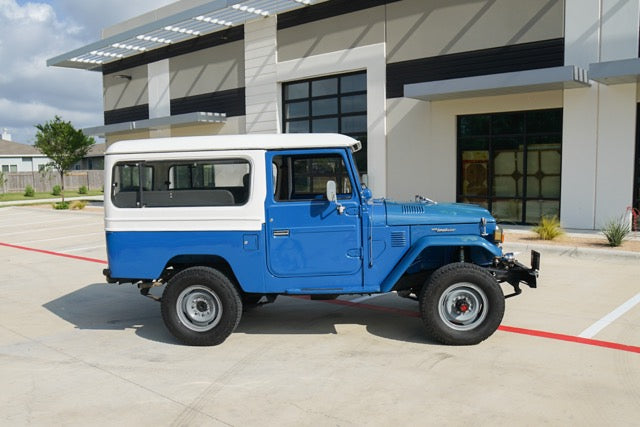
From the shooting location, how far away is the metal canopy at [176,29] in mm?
19516

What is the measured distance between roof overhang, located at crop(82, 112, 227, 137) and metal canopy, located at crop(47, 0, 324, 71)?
134 inches

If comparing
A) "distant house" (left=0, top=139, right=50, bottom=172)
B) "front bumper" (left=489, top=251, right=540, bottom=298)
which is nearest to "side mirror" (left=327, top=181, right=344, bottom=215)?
"front bumper" (left=489, top=251, right=540, bottom=298)

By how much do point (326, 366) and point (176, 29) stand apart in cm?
1988

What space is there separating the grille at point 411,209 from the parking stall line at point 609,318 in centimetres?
224

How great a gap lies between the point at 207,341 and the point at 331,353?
1.38 m

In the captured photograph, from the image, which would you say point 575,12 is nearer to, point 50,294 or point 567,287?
point 567,287

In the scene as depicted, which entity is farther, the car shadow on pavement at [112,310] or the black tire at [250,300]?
the car shadow on pavement at [112,310]

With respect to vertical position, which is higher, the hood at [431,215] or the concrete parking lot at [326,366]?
the hood at [431,215]

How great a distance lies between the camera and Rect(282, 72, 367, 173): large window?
18.5 metres

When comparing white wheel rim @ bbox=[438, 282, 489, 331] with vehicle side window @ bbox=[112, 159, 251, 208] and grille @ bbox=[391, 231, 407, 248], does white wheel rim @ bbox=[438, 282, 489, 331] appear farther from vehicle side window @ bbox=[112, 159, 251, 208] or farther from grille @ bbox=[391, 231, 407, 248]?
vehicle side window @ bbox=[112, 159, 251, 208]

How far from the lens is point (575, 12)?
13.7 m

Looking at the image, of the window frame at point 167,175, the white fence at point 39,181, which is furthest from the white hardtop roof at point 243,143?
the white fence at point 39,181

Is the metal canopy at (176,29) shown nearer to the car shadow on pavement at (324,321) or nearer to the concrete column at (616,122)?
the concrete column at (616,122)

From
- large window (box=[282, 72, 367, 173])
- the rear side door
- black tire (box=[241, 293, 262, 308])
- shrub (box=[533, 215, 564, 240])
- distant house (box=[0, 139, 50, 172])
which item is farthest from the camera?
distant house (box=[0, 139, 50, 172])
